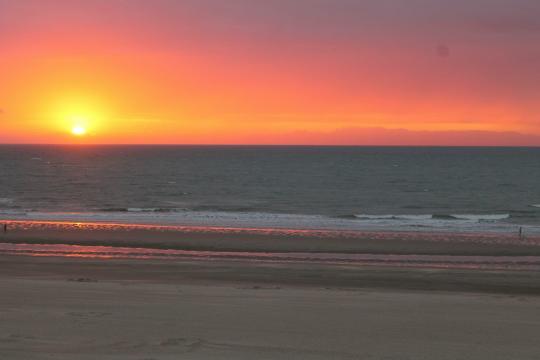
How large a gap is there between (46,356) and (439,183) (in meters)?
74.3

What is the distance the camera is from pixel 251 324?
8680mm

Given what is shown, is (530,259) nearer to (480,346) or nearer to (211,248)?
(211,248)

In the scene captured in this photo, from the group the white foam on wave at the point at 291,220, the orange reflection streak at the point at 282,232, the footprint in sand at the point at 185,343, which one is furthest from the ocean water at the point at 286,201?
the footprint in sand at the point at 185,343

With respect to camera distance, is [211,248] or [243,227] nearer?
[211,248]

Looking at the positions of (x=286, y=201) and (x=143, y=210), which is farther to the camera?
(x=286, y=201)

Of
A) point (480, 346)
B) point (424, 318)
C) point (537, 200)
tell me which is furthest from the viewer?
point (537, 200)

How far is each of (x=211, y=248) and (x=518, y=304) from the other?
15370mm

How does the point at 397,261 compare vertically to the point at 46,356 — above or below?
below

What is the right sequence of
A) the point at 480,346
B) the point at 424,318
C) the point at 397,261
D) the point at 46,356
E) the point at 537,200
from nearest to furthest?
the point at 46,356
the point at 480,346
the point at 424,318
the point at 397,261
the point at 537,200

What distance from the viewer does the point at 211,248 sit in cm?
2492

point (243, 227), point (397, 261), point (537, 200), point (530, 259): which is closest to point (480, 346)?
point (397, 261)

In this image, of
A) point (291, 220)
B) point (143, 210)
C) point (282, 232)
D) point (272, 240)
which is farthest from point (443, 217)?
point (143, 210)

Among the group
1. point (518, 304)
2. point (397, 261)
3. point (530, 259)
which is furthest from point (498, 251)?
point (518, 304)

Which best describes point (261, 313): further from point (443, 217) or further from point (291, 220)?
point (443, 217)
